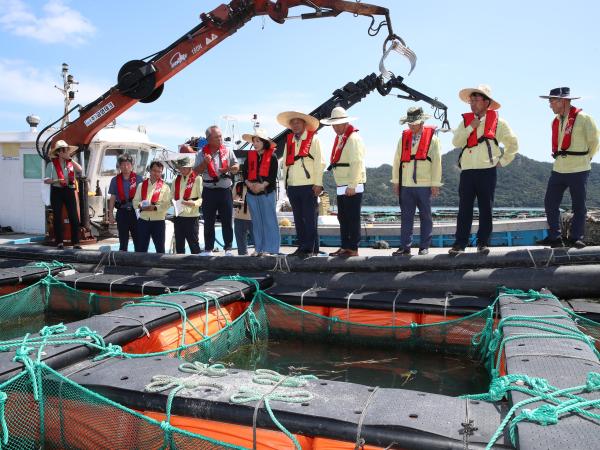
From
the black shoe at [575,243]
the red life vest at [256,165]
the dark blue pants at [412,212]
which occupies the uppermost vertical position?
the red life vest at [256,165]

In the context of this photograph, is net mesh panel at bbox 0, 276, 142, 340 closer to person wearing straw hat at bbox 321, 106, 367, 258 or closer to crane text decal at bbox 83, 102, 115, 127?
person wearing straw hat at bbox 321, 106, 367, 258

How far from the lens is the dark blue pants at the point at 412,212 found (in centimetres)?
565

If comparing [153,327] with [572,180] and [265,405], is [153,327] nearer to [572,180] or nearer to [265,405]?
[265,405]

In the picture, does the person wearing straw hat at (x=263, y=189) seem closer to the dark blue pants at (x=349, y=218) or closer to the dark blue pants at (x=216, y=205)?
the dark blue pants at (x=216, y=205)

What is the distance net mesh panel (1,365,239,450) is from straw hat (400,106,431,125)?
425 cm

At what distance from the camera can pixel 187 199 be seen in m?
6.83

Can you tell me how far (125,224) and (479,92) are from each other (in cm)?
517

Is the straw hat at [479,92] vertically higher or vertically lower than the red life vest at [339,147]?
higher

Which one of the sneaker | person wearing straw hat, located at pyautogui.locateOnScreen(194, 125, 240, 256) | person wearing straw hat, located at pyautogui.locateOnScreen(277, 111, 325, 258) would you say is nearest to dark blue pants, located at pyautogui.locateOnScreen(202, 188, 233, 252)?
person wearing straw hat, located at pyautogui.locateOnScreen(194, 125, 240, 256)

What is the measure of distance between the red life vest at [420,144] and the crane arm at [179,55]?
2.58 meters

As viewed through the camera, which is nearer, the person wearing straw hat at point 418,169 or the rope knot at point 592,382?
the rope knot at point 592,382

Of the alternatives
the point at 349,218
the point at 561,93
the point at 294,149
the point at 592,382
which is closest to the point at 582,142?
the point at 561,93

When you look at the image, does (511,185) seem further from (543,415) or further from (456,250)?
(543,415)

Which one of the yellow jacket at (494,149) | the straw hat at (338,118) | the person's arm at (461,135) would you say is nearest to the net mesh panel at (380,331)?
the yellow jacket at (494,149)
